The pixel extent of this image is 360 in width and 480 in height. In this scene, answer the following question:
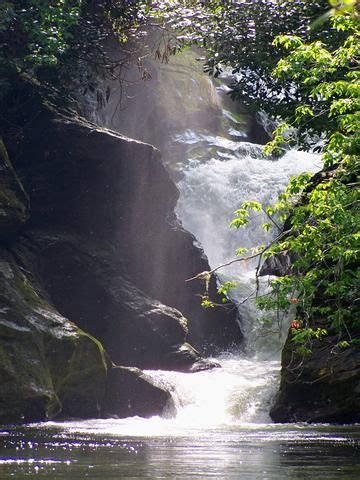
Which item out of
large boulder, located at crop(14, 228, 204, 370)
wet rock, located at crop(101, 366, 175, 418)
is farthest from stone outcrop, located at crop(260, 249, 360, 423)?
large boulder, located at crop(14, 228, 204, 370)

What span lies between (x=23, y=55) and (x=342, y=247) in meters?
12.6

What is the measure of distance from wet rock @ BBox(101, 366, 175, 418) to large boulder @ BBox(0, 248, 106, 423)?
0.60 metres

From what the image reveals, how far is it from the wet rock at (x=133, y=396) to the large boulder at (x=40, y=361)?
23.7 inches

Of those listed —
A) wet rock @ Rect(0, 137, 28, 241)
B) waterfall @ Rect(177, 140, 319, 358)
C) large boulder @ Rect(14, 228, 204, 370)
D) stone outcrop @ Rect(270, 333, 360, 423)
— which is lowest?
stone outcrop @ Rect(270, 333, 360, 423)

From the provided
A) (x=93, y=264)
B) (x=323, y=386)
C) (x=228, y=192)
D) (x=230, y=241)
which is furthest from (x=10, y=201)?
(x=228, y=192)

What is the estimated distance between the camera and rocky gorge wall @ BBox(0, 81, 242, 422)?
46.7 feet

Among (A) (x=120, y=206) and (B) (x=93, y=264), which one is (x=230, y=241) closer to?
(A) (x=120, y=206)

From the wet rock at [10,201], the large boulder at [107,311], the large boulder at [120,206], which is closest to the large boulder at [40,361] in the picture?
the wet rock at [10,201]

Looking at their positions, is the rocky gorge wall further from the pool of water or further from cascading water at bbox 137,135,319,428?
the pool of water

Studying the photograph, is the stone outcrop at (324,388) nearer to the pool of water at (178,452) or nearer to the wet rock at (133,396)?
the pool of water at (178,452)

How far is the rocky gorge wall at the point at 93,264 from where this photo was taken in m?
14.2

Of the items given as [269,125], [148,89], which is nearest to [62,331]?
[148,89]

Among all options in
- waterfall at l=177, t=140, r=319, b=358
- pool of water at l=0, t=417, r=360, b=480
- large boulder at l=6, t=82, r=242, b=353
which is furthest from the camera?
waterfall at l=177, t=140, r=319, b=358

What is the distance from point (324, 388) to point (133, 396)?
3945 millimetres
